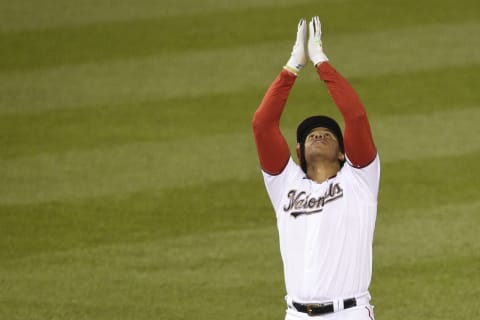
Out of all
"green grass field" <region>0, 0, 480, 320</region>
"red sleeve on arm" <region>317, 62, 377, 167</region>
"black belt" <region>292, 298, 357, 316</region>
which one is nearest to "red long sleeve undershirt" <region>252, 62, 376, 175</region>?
"red sleeve on arm" <region>317, 62, 377, 167</region>

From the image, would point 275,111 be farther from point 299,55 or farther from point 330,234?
point 330,234

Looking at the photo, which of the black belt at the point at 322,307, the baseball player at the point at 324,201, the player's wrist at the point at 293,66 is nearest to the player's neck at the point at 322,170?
the baseball player at the point at 324,201

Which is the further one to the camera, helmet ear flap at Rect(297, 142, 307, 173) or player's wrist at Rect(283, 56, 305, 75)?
helmet ear flap at Rect(297, 142, 307, 173)

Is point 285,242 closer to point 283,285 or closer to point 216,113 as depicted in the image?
point 283,285

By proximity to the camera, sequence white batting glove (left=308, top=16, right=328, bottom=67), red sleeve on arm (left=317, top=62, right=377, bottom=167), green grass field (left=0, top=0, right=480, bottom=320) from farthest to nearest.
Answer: green grass field (left=0, top=0, right=480, bottom=320), white batting glove (left=308, top=16, right=328, bottom=67), red sleeve on arm (left=317, top=62, right=377, bottom=167)

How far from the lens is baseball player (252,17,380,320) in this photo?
5.66m

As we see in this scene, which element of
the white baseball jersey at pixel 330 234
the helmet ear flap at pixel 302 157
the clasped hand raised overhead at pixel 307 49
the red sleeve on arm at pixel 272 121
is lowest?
the white baseball jersey at pixel 330 234

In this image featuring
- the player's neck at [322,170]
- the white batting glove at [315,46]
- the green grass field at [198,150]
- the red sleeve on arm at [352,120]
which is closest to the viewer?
the red sleeve on arm at [352,120]

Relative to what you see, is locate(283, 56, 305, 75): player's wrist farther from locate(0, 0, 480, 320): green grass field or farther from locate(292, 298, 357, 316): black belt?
locate(0, 0, 480, 320): green grass field

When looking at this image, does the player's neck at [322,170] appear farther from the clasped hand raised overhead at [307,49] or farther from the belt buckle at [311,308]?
the belt buckle at [311,308]

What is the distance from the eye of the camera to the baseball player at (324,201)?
5.66 metres

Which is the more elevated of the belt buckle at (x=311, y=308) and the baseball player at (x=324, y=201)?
the baseball player at (x=324, y=201)

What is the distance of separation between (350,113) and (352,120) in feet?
0.12

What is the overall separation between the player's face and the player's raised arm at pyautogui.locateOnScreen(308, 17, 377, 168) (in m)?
0.13
